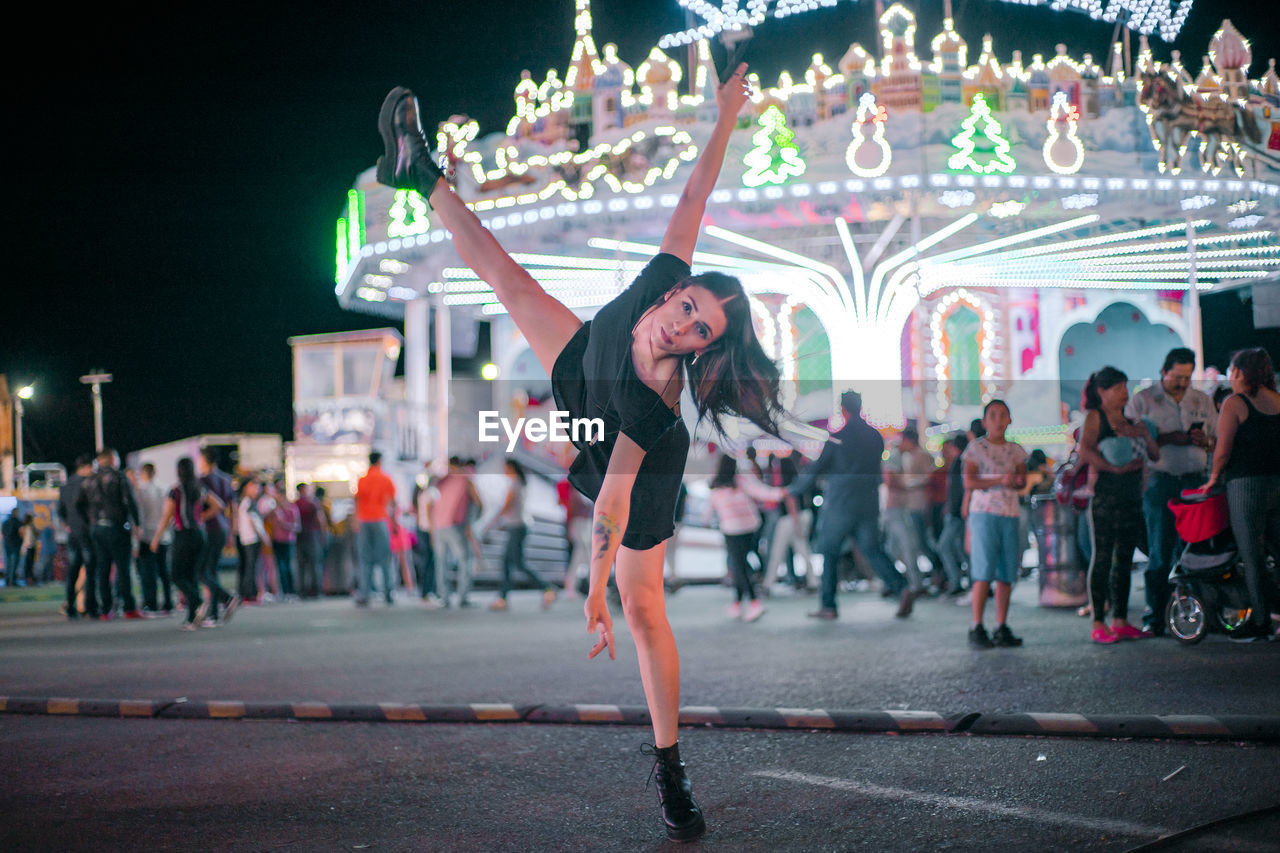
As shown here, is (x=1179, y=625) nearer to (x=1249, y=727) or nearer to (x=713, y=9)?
(x=1249, y=727)

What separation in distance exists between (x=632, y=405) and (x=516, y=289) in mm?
741

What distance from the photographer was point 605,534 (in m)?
3.06

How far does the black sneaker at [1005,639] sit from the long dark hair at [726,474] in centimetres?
343

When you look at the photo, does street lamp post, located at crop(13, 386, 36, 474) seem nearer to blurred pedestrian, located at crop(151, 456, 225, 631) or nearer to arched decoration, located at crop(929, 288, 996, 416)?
arched decoration, located at crop(929, 288, 996, 416)

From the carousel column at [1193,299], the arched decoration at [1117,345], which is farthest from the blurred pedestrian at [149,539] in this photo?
the arched decoration at [1117,345]

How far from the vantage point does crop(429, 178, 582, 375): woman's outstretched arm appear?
3.49 m

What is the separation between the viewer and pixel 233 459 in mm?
43438

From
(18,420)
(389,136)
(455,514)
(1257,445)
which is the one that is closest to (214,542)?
(455,514)

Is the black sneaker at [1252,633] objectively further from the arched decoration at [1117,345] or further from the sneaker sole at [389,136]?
the arched decoration at [1117,345]

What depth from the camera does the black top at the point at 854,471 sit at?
9516 millimetres

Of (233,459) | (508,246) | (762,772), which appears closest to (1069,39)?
(508,246)

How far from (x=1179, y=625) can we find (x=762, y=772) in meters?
4.41

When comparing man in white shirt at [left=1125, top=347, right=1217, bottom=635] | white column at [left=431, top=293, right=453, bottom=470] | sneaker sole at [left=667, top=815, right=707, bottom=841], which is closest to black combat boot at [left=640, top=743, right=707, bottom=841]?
sneaker sole at [left=667, top=815, right=707, bottom=841]

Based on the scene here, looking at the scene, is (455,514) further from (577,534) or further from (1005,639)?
(1005,639)
